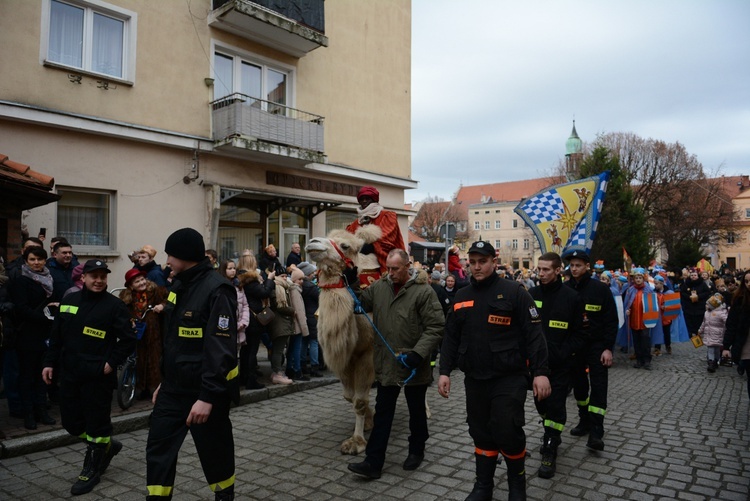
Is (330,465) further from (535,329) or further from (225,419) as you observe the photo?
(535,329)

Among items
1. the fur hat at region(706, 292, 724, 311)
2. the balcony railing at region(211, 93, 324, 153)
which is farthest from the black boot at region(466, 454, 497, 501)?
the balcony railing at region(211, 93, 324, 153)

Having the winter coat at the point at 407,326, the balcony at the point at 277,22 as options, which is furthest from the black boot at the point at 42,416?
the balcony at the point at 277,22

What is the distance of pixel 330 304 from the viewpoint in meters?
5.60

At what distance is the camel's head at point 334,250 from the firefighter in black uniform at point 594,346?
2556mm

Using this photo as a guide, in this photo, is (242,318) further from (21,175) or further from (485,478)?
(485,478)

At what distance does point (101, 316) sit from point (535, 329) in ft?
12.5

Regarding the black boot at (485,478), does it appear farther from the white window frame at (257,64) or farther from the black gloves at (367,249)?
the white window frame at (257,64)

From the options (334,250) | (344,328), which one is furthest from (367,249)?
(344,328)

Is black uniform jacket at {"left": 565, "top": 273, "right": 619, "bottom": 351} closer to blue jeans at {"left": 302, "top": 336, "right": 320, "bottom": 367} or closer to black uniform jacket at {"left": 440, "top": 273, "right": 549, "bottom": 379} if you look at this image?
black uniform jacket at {"left": 440, "top": 273, "right": 549, "bottom": 379}

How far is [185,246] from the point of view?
3.67 m

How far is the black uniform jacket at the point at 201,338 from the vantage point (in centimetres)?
347

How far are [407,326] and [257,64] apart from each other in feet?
40.8

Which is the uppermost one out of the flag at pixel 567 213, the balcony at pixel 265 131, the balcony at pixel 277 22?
the balcony at pixel 277 22

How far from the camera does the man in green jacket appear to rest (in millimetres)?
4812
